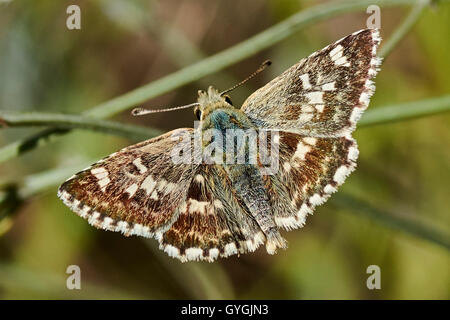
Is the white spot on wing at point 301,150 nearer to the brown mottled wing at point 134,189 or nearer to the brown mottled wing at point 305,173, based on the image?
the brown mottled wing at point 305,173

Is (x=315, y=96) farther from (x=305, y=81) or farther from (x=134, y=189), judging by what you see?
(x=134, y=189)

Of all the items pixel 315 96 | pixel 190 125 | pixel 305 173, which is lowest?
pixel 305 173

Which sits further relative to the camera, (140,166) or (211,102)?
(211,102)

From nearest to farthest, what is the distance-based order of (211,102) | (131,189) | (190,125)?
(131,189) → (211,102) → (190,125)

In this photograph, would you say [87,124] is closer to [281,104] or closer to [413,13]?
[281,104]

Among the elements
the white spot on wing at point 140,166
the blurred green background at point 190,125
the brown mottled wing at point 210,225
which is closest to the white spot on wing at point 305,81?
the brown mottled wing at point 210,225

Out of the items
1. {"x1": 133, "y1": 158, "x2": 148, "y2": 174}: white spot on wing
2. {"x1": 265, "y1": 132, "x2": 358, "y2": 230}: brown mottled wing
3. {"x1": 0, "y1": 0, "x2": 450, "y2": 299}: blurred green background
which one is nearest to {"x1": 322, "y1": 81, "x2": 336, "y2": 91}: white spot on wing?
{"x1": 265, "y1": 132, "x2": 358, "y2": 230}: brown mottled wing

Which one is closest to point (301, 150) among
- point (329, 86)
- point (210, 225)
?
point (329, 86)
